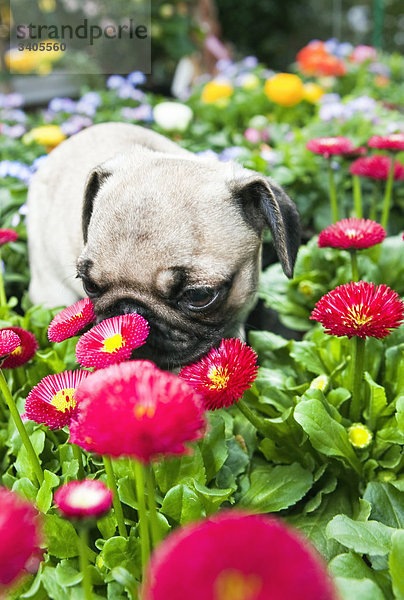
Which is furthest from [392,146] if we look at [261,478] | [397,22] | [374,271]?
[397,22]

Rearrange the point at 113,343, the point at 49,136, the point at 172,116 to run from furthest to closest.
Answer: the point at 172,116 < the point at 49,136 < the point at 113,343

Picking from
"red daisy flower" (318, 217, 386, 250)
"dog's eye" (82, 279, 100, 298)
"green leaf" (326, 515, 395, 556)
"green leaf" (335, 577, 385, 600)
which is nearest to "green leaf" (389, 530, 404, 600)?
"green leaf" (335, 577, 385, 600)

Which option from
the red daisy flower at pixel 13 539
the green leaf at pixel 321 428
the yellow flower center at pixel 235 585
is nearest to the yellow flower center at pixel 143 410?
the red daisy flower at pixel 13 539

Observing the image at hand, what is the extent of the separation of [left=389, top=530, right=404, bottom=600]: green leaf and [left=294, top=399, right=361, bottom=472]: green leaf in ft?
1.66

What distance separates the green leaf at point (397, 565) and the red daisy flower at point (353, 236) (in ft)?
3.70

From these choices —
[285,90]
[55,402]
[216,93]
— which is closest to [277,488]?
[55,402]

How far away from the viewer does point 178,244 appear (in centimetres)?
214

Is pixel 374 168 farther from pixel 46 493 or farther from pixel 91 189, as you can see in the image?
pixel 46 493

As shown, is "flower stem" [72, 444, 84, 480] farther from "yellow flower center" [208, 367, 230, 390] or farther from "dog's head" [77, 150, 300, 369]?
"dog's head" [77, 150, 300, 369]

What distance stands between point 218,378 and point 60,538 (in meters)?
0.56

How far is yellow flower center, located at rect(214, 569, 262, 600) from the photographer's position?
22.1 inches

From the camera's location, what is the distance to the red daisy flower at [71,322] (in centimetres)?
161

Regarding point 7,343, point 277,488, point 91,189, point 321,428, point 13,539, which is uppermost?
point 13,539

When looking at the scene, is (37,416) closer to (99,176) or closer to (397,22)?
(99,176)
